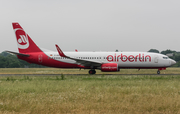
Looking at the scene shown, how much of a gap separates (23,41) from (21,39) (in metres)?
0.42

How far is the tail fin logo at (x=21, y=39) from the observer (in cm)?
3284

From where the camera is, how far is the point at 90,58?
1251 inches

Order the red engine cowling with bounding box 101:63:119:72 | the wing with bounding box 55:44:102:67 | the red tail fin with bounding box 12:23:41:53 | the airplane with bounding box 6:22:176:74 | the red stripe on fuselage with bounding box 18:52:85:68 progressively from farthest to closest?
the red tail fin with bounding box 12:23:41:53
the red stripe on fuselage with bounding box 18:52:85:68
the airplane with bounding box 6:22:176:74
the wing with bounding box 55:44:102:67
the red engine cowling with bounding box 101:63:119:72

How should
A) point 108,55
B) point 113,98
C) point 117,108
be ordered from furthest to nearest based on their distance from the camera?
point 108,55 < point 113,98 < point 117,108

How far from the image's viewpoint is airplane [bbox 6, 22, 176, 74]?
30547 millimetres

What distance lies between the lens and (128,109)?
8164mm

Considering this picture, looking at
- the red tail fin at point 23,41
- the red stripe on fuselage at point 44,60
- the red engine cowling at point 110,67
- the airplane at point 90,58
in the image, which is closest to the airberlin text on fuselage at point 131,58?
the airplane at point 90,58

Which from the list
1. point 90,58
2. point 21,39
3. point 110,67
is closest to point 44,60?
point 21,39

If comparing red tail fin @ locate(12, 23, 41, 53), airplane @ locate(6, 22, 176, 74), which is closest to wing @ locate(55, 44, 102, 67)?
airplane @ locate(6, 22, 176, 74)

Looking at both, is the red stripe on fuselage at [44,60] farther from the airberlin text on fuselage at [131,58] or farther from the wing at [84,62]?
the airberlin text on fuselage at [131,58]

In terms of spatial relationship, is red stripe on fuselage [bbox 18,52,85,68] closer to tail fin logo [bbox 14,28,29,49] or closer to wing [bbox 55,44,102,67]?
tail fin logo [bbox 14,28,29,49]

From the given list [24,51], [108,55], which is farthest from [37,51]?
[108,55]

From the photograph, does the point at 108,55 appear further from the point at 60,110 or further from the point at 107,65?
the point at 60,110

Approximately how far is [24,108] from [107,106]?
10.4 feet
